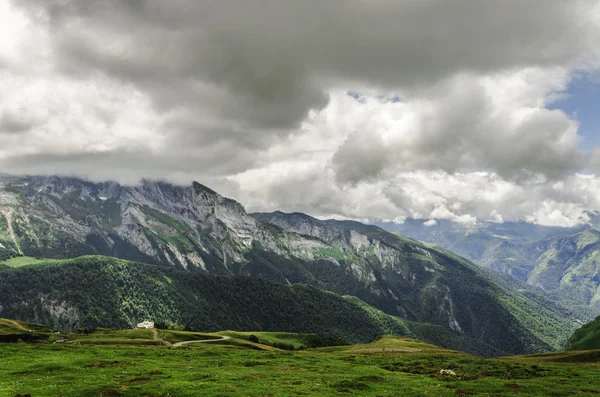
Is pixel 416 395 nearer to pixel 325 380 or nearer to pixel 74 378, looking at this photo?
pixel 325 380

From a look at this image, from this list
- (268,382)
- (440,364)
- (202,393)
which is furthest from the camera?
(440,364)

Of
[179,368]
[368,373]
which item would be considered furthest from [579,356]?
[179,368]

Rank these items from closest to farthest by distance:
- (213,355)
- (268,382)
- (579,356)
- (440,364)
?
(268,382)
(440,364)
(213,355)
(579,356)

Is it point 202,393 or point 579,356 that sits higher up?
point 202,393

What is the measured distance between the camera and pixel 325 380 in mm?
66438

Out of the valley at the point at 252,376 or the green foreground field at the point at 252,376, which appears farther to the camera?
the valley at the point at 252,376

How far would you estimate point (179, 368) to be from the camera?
74312mm

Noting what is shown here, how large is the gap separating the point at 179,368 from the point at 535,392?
61557 millimetres

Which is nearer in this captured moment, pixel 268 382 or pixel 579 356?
pixel 268 382

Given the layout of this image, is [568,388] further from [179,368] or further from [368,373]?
[179,368]

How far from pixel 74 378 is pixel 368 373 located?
52567 mm

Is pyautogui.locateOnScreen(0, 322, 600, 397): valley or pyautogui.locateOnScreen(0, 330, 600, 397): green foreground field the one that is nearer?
pyautogui.locateOnScreen(0, 330, 600, 397): green foreground field

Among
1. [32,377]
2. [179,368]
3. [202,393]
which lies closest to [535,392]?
[202,393]

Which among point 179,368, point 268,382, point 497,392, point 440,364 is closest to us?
point 497,392
